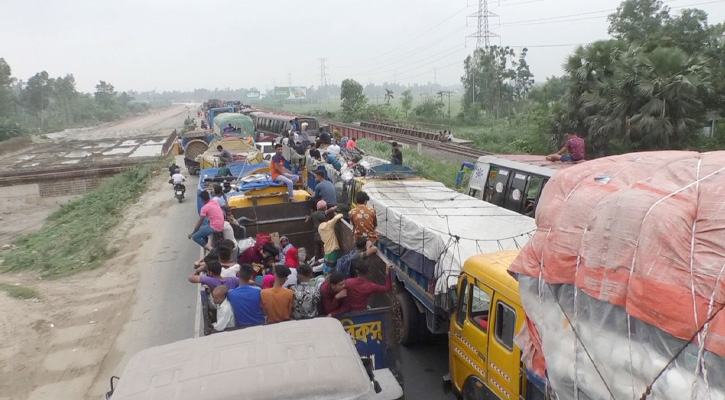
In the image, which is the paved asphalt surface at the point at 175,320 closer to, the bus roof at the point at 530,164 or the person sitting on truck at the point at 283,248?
the person sitting on truck at the point at 283,248

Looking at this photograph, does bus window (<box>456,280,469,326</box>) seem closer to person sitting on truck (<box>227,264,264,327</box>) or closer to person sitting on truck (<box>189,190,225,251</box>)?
person sitting on truck (<box>227,264,264,327</box>)

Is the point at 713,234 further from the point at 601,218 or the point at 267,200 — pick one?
the point at 267,200

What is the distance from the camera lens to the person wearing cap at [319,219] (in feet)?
28.9

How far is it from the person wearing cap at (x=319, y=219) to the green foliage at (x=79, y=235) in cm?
586

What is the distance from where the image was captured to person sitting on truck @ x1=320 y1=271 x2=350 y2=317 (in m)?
5.39

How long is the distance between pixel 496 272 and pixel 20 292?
30.8ft

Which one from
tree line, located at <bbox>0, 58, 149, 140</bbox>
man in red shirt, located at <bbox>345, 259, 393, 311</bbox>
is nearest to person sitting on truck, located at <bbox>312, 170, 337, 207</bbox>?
man in red shirt, located at <bbox>345, 259, 393, 311</bbox>

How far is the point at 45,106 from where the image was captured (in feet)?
291

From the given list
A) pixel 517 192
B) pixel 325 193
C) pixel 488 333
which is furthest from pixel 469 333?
pixel 517 192

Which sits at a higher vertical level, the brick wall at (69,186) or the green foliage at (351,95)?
the green foliage at (351,95)

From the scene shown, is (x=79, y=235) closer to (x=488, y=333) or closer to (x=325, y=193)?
(x=325, y=193)

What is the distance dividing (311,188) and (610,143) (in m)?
9.13

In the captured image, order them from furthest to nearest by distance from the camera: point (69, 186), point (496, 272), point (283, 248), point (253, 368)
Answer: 1. point (69, 186)
2. point (283, 248)
3. point (496, 272)
4. point (253, 368)

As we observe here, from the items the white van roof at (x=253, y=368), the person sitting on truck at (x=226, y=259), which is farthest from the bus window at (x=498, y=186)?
the white van roof at (x=253, y=368)
